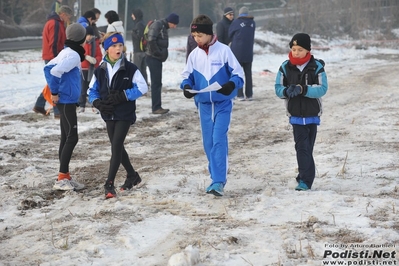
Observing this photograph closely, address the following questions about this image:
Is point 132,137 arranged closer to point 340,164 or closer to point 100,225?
point 340,164

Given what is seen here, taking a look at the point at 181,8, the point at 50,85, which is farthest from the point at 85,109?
the point at 181,8

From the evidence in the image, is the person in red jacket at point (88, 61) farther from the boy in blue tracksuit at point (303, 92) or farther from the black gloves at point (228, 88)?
the boy in blue tracksuit at point (303, 92)

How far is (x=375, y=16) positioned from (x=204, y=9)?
30.3ft

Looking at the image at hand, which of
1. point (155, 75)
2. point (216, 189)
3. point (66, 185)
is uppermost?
point (155, 75)

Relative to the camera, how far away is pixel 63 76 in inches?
305

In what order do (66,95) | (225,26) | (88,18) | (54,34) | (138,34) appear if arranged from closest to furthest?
1. (66,95)
2. (54,34)
3. (88,18)
4. (138,34)
5. (225,26)

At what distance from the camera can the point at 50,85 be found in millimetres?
7672

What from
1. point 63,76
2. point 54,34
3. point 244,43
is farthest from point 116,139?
point 244,43

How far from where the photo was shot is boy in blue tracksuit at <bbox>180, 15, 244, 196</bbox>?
7195mm

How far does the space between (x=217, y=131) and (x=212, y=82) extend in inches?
19.7

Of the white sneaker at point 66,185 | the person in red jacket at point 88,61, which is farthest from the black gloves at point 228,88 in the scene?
the person in red jacket at point 88,61

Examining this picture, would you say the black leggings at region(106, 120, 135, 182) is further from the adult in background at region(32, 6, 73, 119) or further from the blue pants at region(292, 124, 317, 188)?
the adult in background at region(32, 6, 73, 119)

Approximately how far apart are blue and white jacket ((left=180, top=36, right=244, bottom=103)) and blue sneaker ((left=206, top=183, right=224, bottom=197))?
0.85m

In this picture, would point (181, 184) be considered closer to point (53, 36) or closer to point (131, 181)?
point (131, 181)
